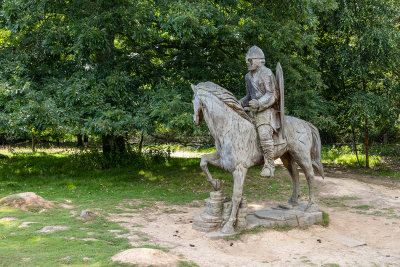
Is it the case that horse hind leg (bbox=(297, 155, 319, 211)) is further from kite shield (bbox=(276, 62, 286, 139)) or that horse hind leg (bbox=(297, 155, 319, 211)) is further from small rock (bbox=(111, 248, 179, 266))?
small rock (bbox=(111, 248, 179, 266))

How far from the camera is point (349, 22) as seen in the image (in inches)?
497

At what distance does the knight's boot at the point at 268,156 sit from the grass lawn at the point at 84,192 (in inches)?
104

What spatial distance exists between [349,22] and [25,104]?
34.2 feet

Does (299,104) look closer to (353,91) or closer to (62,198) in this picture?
(353,91)

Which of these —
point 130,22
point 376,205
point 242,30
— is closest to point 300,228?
point 376,205

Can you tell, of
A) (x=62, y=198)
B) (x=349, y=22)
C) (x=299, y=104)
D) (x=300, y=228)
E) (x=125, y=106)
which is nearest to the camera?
(x=300, y=228)

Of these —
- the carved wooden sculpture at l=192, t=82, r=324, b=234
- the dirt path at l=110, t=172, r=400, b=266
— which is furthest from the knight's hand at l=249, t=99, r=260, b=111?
the dirt path at l=110, t=172, r=400, b=266

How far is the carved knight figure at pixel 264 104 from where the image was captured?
6617mm

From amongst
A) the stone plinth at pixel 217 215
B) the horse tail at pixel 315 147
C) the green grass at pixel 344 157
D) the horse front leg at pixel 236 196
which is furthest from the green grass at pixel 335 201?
the green grass at pixel 344 157

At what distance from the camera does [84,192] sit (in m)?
9.95

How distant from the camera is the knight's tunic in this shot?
21.8 feet

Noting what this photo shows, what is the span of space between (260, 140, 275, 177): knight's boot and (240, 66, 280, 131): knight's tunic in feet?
1.11

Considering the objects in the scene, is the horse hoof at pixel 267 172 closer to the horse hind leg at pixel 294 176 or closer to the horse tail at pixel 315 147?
the horse hind leg at pixel 294 176

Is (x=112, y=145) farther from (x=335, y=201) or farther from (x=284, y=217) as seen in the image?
(x=284, y=217)
